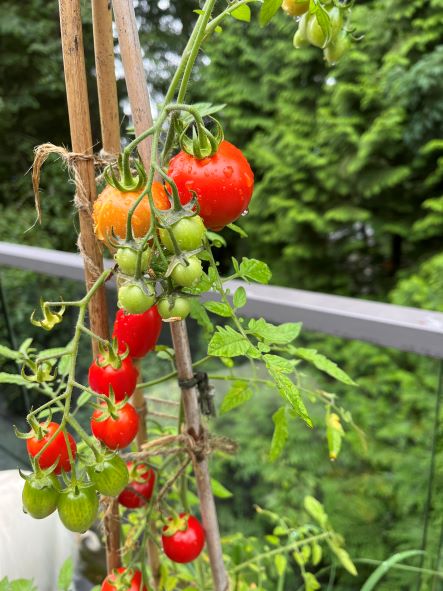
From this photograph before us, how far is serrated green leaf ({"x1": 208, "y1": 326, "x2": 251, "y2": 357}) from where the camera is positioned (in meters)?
0.39

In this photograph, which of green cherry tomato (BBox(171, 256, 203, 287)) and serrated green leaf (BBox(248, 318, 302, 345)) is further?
serrated green leaf (BBox(248, 318, 302, 345))

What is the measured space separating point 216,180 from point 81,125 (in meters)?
0.16

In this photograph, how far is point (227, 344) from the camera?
1.30 feet

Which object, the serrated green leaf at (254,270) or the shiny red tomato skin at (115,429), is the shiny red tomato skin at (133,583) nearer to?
the shiny red tomato skin at (115,429)

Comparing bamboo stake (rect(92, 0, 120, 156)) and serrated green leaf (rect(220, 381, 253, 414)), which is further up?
bamboo stake (rect(92, 0, 120, 156))

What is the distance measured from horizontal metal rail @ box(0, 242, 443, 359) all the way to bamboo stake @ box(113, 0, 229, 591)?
43cm

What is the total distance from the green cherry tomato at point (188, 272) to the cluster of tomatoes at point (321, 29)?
0.67ft

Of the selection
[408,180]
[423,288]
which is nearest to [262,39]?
[408,180]

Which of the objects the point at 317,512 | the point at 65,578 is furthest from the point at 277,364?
the point at 317,512

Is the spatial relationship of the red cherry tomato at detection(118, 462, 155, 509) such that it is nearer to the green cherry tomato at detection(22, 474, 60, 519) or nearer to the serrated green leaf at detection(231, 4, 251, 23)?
the green cherry tomato at detection(22, 474, 60, 519)

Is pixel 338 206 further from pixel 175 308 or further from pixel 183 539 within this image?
pixel 175 308

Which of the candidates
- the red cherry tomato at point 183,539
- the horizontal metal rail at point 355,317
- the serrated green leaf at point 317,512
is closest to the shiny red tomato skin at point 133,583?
the red cherry tomato at point 183,539

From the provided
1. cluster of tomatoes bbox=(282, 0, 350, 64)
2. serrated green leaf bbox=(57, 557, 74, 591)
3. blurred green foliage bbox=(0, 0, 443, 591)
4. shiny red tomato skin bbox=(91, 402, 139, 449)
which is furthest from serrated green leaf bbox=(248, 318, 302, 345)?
blurred green foliage bbox=(0, 0, 443, 591)

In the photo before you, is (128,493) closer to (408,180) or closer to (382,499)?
(382,499)
